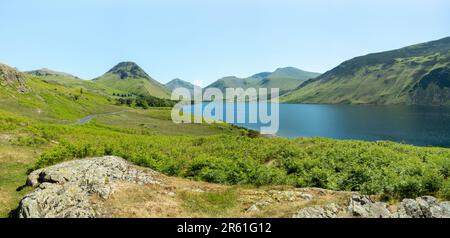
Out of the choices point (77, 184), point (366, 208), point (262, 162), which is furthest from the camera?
point (262, 162)

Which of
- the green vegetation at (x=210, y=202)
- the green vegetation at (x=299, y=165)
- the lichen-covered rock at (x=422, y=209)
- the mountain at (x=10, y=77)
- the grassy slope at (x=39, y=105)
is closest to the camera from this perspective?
the lichen-covered rock at (x=422, y=209)

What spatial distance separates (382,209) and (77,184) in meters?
20.5

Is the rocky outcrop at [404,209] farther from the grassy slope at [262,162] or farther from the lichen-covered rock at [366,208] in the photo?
the grassy slope at [262,162]

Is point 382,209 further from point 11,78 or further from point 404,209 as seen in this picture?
point 11,78

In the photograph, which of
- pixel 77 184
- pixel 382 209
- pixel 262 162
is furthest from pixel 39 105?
pixel 382 209

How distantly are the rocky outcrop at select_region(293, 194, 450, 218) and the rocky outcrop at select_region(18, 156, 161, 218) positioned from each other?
41.9ft

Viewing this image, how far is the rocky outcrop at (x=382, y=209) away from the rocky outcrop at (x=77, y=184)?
12.8m

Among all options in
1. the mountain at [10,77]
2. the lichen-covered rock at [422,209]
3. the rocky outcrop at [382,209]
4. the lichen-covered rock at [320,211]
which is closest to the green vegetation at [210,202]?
the lichen-covered rock at [320,211]

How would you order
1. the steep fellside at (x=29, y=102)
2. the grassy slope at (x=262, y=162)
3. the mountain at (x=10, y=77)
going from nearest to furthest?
the grassy slope at (x=262, y=162), the steep fellside at (x=29, y=102), the mountain at (x=10, y=77)

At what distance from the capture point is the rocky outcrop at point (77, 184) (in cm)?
2092

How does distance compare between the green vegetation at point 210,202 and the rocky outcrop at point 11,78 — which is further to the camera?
the rocky outcrop at point 11,78

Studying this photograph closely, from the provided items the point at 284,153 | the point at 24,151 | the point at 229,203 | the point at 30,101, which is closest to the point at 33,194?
the point at 229,203

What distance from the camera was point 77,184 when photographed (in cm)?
2373

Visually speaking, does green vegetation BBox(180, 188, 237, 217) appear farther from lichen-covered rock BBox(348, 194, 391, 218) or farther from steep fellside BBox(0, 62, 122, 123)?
steep fellside BBox(0, 62, 122, 123)
